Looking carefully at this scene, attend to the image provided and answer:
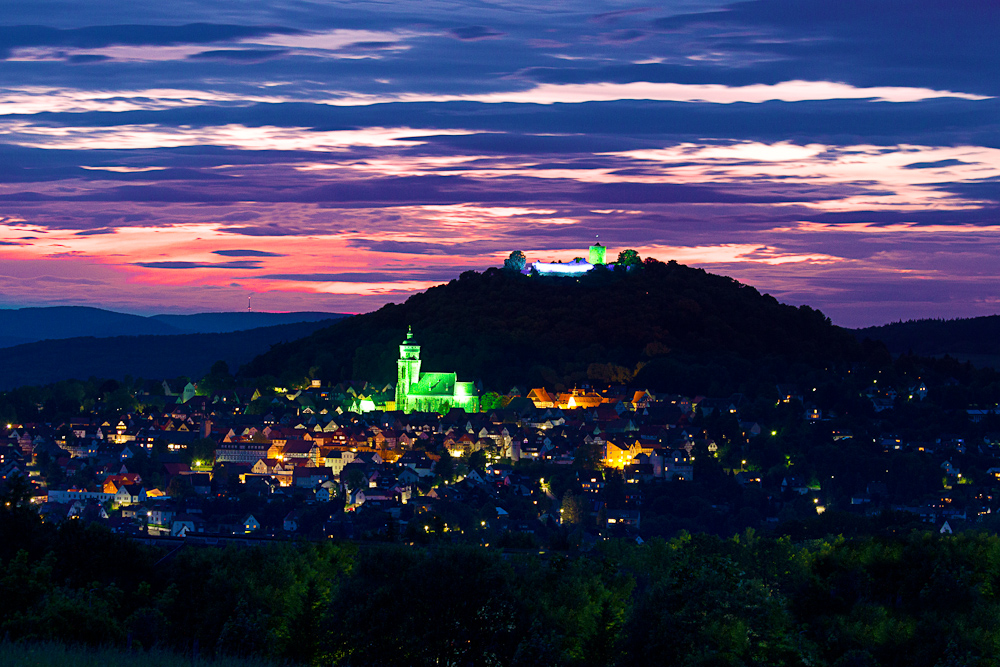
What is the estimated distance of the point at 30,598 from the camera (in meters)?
23.0

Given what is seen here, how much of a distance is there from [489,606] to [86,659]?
7276mm

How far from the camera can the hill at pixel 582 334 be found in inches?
5300

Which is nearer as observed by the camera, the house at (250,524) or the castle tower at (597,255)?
the house at (250,524)

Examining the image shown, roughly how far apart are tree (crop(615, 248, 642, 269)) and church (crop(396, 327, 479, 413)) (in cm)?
3484

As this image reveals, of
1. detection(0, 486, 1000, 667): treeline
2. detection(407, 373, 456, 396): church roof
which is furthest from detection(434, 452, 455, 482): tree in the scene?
detection(0, 486, 1000, 667): treeline

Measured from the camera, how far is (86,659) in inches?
617

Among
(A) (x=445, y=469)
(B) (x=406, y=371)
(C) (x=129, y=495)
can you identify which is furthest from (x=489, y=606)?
(B) (x=406, y=371)

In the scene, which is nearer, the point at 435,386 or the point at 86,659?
the point at 86,659

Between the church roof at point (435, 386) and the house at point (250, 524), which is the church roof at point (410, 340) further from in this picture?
the house at point (250, 524)

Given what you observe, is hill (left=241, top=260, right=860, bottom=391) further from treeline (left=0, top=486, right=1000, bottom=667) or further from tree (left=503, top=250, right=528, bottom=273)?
treeline (left=0, top=486, right=1000, bottom=667)

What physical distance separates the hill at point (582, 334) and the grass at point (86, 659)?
113126 mm

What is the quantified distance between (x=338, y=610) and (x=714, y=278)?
137000 millimetres

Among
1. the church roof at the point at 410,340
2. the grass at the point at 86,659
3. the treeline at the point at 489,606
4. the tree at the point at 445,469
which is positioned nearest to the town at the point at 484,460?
the tree at the point at 445,469

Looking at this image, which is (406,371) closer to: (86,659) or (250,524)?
(250,524)
